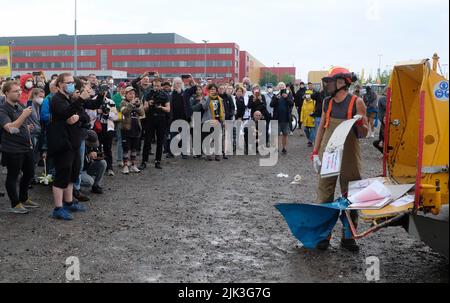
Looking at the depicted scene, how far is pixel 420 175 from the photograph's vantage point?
414 cm

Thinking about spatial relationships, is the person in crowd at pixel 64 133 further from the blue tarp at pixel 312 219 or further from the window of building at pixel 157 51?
the window of building at pixel 157 51

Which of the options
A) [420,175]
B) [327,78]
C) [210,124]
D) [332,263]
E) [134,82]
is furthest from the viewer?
[210,124]

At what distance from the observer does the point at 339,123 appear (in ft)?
18.5

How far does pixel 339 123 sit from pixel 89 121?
12.9ft

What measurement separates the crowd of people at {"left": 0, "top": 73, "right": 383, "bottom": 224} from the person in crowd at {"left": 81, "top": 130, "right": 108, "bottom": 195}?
17 mm

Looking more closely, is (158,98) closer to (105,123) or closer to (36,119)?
(105,123)

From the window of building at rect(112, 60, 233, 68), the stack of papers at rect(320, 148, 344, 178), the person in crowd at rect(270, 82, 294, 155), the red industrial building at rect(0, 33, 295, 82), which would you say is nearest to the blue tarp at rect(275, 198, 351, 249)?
the stack of papers at rect(320, 148, 344, 178)

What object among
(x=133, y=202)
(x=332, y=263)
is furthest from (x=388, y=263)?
(x=133, y=202)

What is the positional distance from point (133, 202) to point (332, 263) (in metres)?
4.06

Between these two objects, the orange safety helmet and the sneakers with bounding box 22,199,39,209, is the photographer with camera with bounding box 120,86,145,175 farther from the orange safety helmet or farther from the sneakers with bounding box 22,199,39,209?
the orange safety helmet

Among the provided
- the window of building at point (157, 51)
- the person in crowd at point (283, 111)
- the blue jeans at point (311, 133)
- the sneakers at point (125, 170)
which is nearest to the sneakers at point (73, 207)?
the sneakers at point (125, 170)

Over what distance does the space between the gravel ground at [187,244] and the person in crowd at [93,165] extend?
0.28m

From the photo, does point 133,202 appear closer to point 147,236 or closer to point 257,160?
point 147,236

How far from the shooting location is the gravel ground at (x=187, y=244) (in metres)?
4.79
